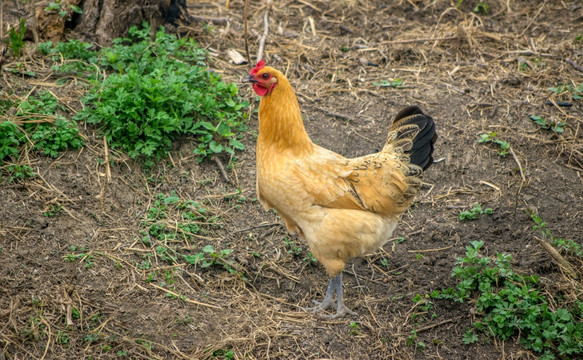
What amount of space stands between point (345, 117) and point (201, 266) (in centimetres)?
289

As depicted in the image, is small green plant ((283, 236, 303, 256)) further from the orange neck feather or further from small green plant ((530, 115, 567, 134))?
small green plant ((530, 115, 567, 134))

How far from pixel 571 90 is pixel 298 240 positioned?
14.6 ft

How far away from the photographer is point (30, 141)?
479 centimetres

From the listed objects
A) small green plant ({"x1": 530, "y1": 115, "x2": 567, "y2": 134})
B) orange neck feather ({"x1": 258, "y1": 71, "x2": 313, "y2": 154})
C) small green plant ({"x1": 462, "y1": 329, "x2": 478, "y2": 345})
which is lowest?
small green plant ({"x1": 462, "y1": 329, "x2": 478, "y2": 345})

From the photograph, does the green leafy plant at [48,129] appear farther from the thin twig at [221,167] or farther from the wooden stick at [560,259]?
the wooden stick at [560,259]

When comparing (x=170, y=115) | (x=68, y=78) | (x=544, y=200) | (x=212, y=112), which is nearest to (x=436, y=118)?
(x=544, y=200)

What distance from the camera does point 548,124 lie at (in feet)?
20.1

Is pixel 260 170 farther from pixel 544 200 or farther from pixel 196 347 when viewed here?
pixel 544 200

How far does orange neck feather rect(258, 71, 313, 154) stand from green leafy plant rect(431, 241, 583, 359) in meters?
1.92

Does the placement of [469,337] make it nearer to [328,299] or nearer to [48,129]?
[328,299]

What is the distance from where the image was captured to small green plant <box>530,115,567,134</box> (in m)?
6.02

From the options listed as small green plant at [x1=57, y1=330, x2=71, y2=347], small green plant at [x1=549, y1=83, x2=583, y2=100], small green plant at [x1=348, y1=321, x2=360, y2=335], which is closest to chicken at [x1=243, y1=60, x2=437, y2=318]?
small green plant at [x1=348, y1=321, x2=360, y2=335]

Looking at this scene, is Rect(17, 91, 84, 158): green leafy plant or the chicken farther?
Rect(17, 91, 84, 158): green leafy plant

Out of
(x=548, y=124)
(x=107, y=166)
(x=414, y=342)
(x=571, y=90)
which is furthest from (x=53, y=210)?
(x=571, y=90)
